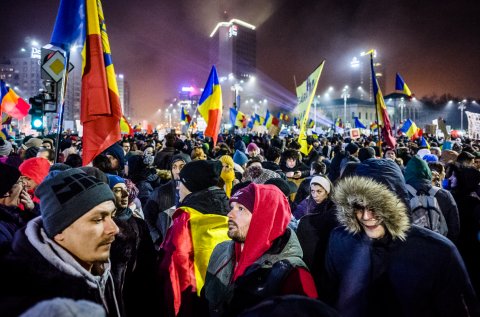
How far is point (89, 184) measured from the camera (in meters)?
2.19

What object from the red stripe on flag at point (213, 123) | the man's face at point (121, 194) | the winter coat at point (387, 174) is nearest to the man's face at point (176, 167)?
the man's face at point (121, 194)

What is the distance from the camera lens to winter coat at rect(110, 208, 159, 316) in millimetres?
2826

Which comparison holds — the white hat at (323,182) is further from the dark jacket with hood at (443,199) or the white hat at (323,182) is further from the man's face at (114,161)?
the man's face at (114,161)

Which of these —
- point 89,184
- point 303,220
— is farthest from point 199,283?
point 89,184

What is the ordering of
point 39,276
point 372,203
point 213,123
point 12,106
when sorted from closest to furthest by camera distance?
point 39,276 < point 372,203 < point 213,123 < point 12,106

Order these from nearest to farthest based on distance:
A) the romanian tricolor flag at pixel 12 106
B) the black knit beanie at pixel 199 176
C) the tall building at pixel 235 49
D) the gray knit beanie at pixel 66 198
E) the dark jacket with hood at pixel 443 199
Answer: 1. the gray knit beanie at pixel 66 198
2. the black knit beanie at pixel 199 176
3. the dark jacket with hood at pixel 443 199
4. the romanian tricolor flag at pixel 12 106
5. the tall building at pixel 235 49

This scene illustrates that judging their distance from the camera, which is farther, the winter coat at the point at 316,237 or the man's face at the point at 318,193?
the man's face at the point at 318,193

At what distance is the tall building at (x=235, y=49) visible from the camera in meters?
170

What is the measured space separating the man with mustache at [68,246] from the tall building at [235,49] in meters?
167

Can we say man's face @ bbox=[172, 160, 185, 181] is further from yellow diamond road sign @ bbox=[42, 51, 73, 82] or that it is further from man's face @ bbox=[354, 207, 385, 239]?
man's face @ bbox=[354, 207, 385, 239]

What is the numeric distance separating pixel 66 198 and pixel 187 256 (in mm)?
1499

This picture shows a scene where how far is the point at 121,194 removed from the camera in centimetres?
391

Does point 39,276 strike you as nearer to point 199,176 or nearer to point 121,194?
point 199,176

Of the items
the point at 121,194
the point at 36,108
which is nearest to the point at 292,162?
the point at 121,194
